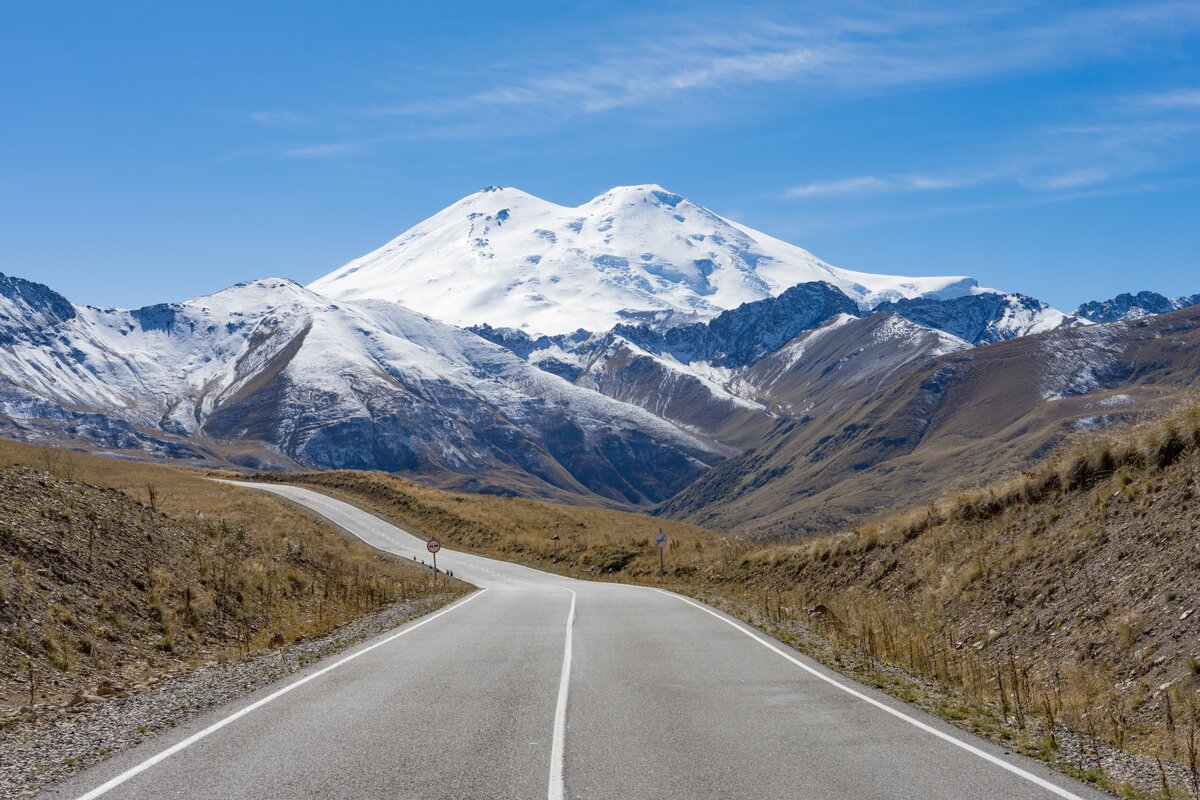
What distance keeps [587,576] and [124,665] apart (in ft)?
107

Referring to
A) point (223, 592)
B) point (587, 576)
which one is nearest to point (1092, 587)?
point (223, 592)

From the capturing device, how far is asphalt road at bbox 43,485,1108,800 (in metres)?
8.62

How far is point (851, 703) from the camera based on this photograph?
1257cm

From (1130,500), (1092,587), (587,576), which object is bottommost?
(587,576)

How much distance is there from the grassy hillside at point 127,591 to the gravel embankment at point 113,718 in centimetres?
80

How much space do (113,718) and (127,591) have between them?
7.67 m

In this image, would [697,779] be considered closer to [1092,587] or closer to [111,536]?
[1092,587]

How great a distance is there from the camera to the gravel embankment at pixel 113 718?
937 centimetres

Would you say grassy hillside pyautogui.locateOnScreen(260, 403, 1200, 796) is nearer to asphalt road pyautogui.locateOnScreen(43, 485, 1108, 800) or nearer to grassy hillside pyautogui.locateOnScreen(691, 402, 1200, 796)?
grassy hillside pyautogui.locateOnScreen(691, 402, 1200, 796)

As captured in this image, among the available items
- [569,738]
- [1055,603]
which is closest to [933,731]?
[569,738]

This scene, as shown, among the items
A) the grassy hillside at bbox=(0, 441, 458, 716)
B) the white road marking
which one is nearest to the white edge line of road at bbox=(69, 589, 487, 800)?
the grassy hillside at bbox=(0, 441, 458, 716)

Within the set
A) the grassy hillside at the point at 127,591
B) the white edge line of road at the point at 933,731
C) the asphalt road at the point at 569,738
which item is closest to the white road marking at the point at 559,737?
the asphalt road at the point at 569,738

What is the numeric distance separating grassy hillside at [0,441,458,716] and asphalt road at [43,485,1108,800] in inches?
132

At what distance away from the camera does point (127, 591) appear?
18.6m
